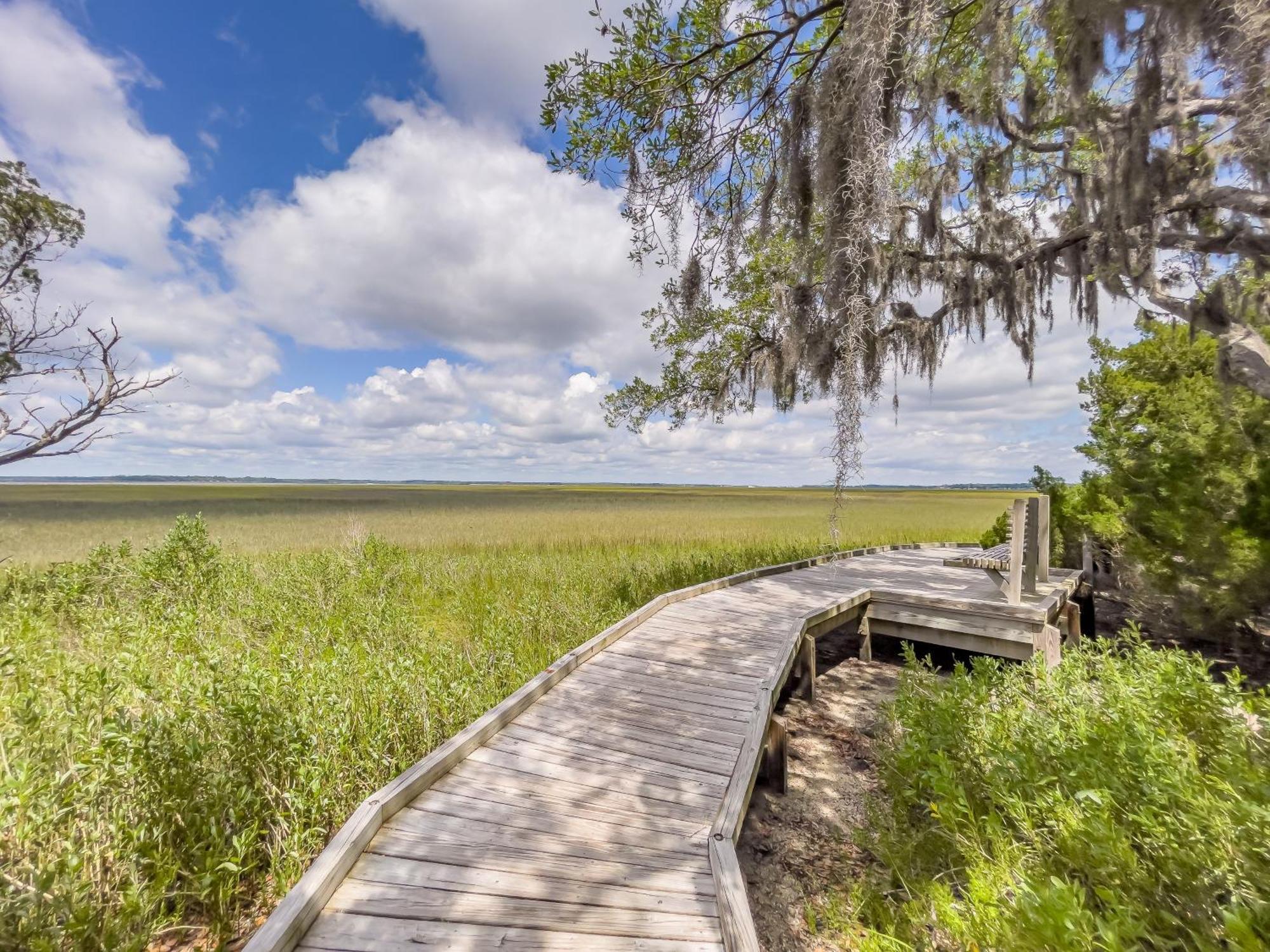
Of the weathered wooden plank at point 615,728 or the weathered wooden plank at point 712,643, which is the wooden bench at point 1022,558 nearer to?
the weathered wooden plank at point 712,643

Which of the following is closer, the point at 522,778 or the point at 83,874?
the point at 83,874

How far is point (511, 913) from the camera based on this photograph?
2.22 m

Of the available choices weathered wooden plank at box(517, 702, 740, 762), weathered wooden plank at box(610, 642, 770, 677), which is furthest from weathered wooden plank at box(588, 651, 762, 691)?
weathered wooden plank at box(517, 702, 740, 762)

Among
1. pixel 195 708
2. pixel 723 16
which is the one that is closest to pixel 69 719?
pixel 195 708

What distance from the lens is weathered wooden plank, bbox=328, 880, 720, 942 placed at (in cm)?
216

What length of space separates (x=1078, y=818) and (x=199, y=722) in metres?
5.36

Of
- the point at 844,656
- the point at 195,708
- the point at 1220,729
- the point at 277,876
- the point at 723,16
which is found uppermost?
the point at 723,16

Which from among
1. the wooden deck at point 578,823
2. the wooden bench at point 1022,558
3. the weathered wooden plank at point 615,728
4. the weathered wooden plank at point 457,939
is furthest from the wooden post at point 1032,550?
the weathered wooden plank at point 457,939

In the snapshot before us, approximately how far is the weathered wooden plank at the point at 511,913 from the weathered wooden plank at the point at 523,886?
26mm

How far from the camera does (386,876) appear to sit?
238cm

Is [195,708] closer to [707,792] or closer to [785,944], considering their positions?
[707,792]

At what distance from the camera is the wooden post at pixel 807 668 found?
6.18 meters

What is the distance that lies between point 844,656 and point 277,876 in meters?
7.75

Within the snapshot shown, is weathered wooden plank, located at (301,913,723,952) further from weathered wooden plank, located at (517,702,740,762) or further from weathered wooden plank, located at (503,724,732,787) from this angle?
weathered wooden plank, located at (517,702,740,762)
